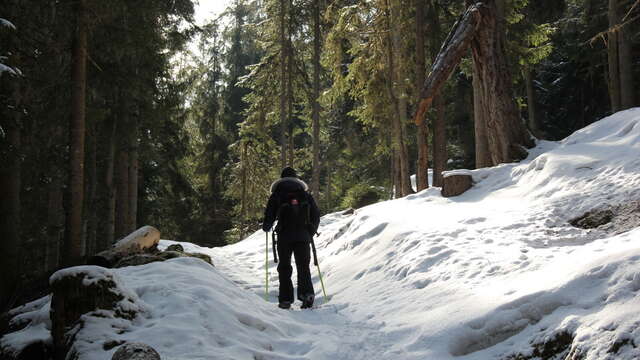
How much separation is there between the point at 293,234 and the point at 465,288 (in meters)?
2.83

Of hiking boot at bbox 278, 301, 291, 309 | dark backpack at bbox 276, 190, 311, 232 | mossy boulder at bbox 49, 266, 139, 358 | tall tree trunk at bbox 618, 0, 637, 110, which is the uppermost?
tall tree trunk at bbox 618, 0, 637, 110

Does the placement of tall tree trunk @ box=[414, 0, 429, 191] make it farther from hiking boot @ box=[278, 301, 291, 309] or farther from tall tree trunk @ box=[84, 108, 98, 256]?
tall tree trunk @ box=[84, 108, 98, 256]

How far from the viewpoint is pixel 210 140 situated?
114ft

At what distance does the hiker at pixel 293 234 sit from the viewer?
25.8 feet

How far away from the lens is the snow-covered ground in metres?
→ 4.66

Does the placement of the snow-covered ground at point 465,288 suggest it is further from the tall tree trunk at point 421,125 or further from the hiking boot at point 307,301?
the tall tree trunk at point 421,125

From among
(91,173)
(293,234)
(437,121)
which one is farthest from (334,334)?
(437,121)

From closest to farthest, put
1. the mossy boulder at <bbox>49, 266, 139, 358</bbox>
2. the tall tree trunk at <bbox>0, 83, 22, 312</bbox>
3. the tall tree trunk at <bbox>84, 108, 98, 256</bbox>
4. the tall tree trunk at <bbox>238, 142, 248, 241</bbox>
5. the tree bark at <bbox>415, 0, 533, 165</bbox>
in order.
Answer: the mossy boulder at <bbox>49, 266, 139, 358</bbox> → the tall tree trunk at <bbox>0, 83, 22, 312</bbox> → the tree bark at <bbox>415, 0, 533, 165</bbox> → the tall tree trunk at <bbox>84, 108, 98, 256</bbox> → the tall tree trunk at <bbox>238, 142, 248, 241</bbox>

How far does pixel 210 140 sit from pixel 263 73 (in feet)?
31.5

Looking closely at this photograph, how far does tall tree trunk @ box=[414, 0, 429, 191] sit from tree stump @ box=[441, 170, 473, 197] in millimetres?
4626

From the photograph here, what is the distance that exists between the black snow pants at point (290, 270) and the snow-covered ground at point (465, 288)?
1.35 ft

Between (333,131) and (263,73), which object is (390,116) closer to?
(263,73)

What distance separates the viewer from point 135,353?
425 centimetres

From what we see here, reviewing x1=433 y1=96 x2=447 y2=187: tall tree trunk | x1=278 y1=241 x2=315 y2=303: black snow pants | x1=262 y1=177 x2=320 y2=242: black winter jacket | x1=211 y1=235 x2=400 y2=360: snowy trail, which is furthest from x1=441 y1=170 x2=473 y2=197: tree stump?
x1=433 y1=96 x2=447 y2=187: tall tree trunk
